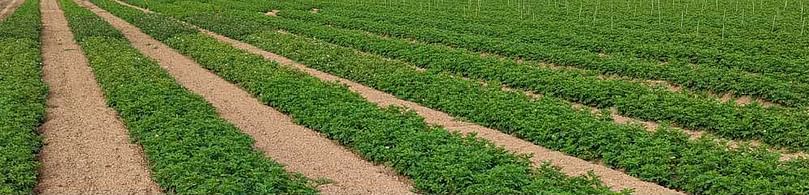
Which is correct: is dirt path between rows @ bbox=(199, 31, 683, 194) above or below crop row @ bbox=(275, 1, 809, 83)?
above

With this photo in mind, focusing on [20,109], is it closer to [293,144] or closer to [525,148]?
[293,144]

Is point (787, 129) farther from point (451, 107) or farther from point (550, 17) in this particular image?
point (550, 17)

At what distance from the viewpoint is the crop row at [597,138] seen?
8.77 m

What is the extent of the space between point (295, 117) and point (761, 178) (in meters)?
7.47

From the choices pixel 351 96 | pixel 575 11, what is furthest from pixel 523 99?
pixel 575 11

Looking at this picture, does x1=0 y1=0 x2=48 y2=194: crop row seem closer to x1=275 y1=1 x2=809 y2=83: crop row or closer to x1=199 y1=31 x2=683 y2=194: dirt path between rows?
x1=199 y1=31 x2=683 y2=194: dirt path between rows

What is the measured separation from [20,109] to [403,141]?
6924 millimetres

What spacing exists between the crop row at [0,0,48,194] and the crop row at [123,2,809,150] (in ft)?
27.8

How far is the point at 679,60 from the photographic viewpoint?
1755cm

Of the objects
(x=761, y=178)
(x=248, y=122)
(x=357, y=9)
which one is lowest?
(x=357, y=9)

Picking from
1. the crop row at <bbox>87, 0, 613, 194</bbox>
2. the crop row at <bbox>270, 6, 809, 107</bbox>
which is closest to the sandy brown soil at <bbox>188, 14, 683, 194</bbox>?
the crop row at <bbox>87, 0, 613, 194</bbox>

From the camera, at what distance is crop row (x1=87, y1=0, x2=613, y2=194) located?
873 cm

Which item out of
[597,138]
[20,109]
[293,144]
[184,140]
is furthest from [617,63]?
[20,109]

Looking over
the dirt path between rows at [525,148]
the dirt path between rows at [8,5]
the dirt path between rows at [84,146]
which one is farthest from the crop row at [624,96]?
the dirt path between rows at [8,5]
